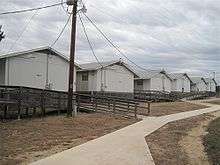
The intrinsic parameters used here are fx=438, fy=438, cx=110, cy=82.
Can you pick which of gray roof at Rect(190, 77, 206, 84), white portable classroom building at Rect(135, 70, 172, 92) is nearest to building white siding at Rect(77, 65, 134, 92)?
white portable classroom building at Rect(135, 70, 172, 92)

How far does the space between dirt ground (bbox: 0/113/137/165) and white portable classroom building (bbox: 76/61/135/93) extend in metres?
22.4

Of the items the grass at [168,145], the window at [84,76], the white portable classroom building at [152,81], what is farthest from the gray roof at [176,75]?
the grass at [168,145]

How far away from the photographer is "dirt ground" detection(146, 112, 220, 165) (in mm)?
12484

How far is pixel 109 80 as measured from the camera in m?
48.5

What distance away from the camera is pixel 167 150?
46.4ft

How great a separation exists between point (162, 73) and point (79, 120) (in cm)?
4672

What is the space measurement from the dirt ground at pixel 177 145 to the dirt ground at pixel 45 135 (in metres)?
2.42

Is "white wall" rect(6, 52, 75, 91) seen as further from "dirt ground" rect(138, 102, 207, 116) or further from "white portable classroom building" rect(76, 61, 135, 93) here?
"dirt ground" rect(138, 102, 207, 116)

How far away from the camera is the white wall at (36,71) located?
35.4 m

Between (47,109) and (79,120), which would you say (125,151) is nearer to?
(79,120)

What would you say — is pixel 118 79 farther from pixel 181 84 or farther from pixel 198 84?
pixel 198 84

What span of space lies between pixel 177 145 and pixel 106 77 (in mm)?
32955

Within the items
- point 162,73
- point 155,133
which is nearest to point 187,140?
point 155,133

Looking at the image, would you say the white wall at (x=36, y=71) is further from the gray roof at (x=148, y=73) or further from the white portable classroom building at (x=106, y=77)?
A: the gray roof at (x=148, y=73)
